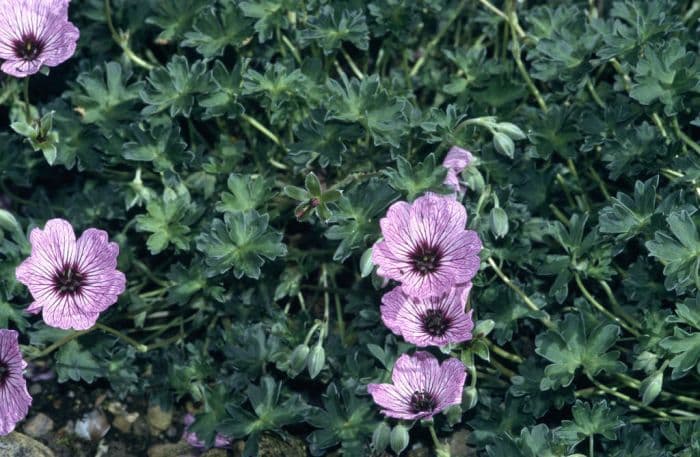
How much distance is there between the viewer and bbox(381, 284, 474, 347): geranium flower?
351 cm

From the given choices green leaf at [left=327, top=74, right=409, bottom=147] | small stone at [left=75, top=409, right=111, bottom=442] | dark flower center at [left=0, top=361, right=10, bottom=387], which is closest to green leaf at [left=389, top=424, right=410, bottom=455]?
green leaf at [left=327, top=74, right=409, bottom=147]

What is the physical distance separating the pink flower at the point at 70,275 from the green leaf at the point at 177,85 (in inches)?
22.1

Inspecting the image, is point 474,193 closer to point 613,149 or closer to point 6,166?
point 613,149

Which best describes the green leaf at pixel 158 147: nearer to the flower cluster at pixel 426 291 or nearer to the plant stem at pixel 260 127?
the plant stem at pixel 260 127

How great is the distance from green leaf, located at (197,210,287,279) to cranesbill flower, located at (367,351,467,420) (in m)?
0.54

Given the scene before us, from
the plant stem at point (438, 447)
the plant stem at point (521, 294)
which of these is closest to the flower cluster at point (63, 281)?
the plant stem at point (438, 447)

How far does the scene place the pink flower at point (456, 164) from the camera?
12.4ft

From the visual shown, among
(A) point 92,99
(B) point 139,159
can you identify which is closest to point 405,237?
(B) point 139,159

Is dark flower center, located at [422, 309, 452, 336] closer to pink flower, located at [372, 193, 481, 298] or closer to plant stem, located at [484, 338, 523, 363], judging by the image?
pink flower, located at [372, 193, 481, 298]

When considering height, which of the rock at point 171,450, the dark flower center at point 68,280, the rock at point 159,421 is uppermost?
the dark flower center at point 68,280

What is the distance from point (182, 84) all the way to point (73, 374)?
1048 millimetres

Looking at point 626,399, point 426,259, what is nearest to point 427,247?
point 426,259

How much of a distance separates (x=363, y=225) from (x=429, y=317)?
0.38 m

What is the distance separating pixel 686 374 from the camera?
3.68 meters
